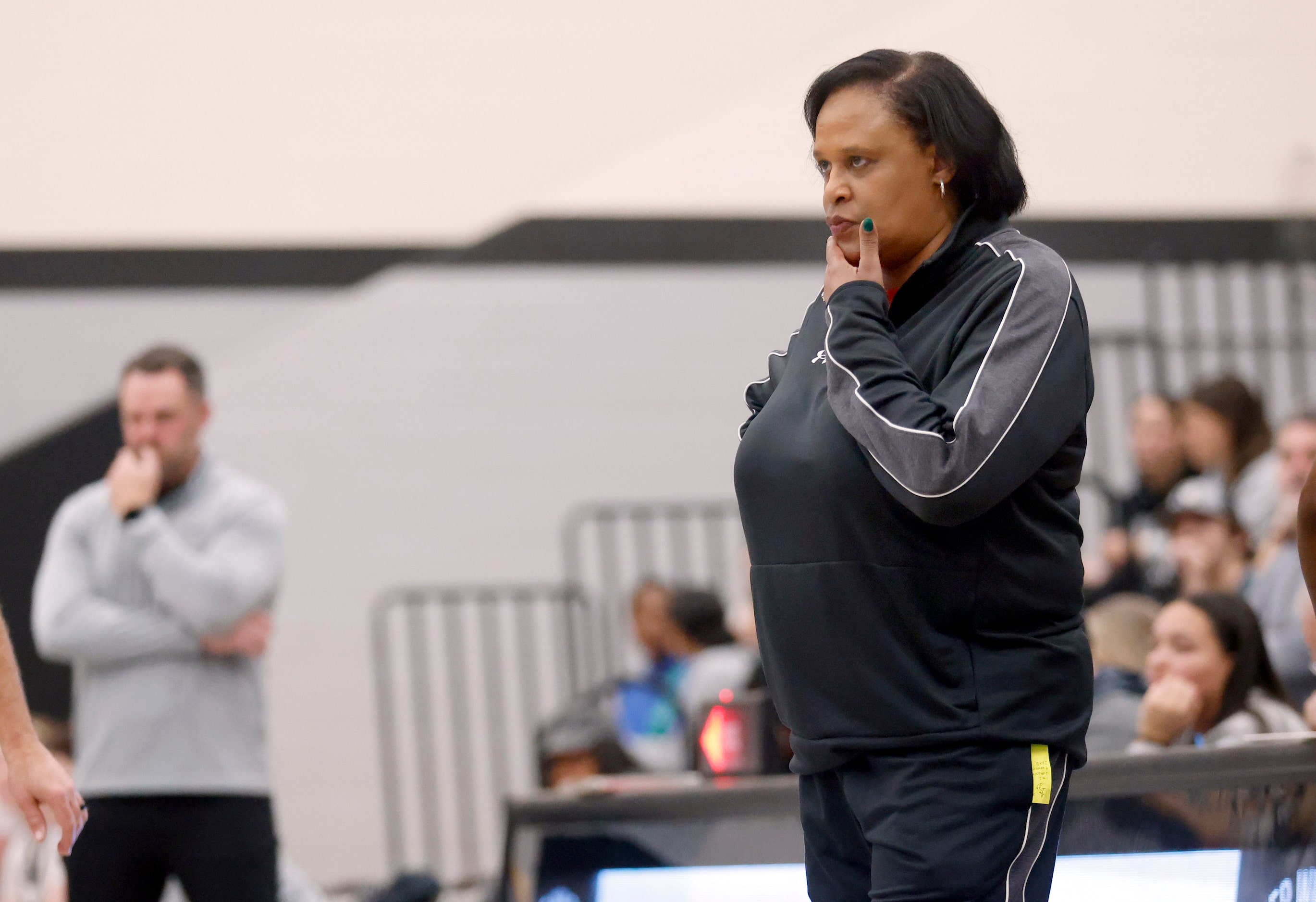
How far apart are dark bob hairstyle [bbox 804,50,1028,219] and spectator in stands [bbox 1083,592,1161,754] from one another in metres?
2.13

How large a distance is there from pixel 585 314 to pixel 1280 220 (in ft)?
9.45

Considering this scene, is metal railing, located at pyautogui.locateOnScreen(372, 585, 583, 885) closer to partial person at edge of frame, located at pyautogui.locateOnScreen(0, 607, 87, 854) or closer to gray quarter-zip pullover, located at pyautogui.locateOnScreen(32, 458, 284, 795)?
gray quarter-zip pullover, located at pyautogui.locateOnScreen(32, 458, 284, 795)

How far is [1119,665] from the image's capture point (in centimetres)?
432

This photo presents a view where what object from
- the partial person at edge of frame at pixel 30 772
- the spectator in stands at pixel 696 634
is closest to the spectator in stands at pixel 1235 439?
the spectator in stands at pixel 696 634

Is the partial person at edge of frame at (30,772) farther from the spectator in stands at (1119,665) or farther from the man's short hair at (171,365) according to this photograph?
the spectator in stands at (1119,665)

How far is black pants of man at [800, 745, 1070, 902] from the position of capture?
1555mm

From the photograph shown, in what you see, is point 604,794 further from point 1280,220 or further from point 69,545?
point 1280,220

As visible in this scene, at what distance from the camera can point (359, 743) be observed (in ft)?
22.7

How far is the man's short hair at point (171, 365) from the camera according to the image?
358cm

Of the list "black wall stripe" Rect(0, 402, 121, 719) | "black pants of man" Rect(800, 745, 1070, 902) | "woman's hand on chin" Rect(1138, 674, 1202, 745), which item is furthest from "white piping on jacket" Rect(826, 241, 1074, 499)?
"black wall stripe" Rect(0, 402, 121, 719)

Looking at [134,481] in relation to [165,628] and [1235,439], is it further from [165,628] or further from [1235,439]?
[1235,439]

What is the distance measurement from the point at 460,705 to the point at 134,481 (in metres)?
3.83

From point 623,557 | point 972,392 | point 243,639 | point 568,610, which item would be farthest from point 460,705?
point 972,392

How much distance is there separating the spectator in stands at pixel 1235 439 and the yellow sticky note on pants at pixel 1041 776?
398 centimetres
